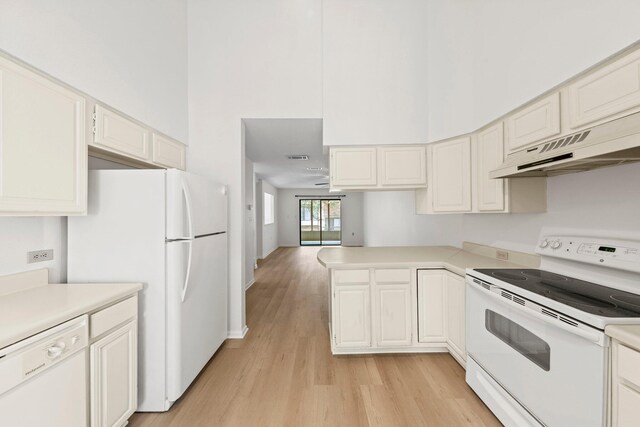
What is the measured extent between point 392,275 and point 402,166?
1176 mm

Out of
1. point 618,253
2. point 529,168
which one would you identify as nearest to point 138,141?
point 529,168

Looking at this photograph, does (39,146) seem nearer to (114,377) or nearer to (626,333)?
(114,377)

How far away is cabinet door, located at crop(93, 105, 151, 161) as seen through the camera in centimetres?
176

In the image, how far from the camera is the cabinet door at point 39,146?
1.22 meters

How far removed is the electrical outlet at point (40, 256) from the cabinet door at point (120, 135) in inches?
29.6

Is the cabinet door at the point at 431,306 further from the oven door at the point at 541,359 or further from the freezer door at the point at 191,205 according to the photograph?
the freezer door at the point at 191,205

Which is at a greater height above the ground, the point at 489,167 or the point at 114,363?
the point at 489,167

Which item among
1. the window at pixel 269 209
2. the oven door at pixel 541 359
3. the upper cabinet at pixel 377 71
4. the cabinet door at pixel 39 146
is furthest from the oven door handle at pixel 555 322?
the window at pixel 269 209

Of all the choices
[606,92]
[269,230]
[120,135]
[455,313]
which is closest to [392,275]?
[455,313]

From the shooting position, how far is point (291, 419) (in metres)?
1.78

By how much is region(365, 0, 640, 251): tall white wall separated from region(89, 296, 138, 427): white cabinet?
2.87 m

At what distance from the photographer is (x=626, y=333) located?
1001 millimetres

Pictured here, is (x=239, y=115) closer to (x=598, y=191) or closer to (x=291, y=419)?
(x=291, y=419)

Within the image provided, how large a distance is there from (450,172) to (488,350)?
5.26ft
